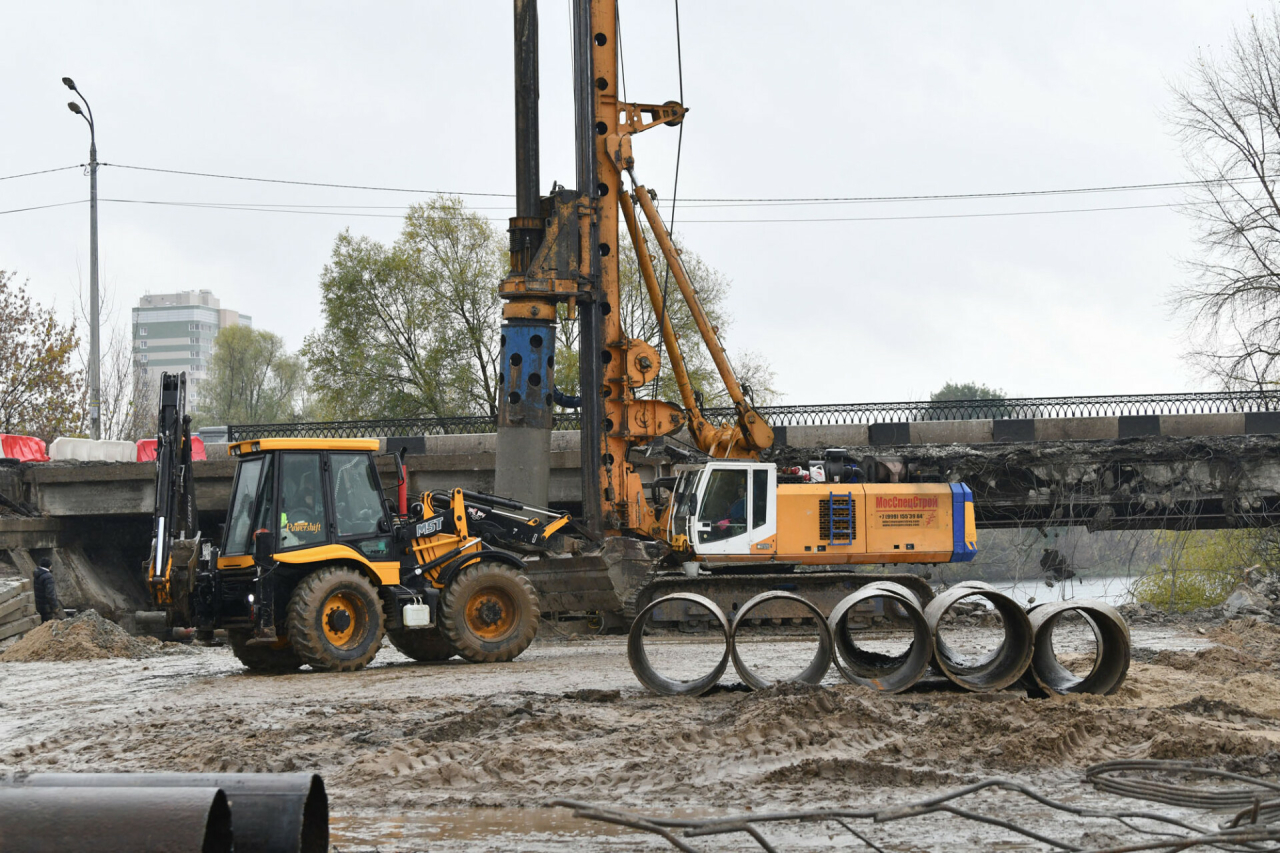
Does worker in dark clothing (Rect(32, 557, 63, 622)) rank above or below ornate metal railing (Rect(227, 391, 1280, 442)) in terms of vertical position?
below

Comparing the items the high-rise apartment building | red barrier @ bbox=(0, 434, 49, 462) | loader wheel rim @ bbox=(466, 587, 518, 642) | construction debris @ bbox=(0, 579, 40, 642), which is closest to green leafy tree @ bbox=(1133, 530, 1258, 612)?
loader wheel rim @ bbox=(466, 587, 518, 642)

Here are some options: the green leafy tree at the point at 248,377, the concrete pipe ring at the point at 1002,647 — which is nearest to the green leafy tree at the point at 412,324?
the concrete pipe ring at the point at 1002,647

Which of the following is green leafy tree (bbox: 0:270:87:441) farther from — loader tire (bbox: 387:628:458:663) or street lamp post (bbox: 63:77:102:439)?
loader tire (bbox: 387:628:458:663)

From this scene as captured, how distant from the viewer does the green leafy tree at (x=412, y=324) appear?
1492 inches

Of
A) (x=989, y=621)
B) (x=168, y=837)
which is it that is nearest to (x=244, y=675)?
(x=168, y=837)

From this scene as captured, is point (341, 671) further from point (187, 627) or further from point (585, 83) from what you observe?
point (585, 83)

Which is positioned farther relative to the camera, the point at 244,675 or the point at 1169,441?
the point at 1169,441

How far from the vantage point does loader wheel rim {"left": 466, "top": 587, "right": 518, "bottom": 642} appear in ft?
46.5

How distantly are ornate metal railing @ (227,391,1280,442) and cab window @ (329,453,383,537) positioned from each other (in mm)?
12476

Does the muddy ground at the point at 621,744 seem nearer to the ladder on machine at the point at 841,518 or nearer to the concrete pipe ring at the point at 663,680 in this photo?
the concrete pipe ring at the point at 663,680

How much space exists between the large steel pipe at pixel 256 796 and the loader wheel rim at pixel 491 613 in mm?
9295

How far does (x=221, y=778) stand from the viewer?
193 inches

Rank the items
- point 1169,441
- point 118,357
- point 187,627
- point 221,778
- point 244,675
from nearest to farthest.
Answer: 1. point 221,778
2. point 187,627
3. point 244,675
4. point 1169,441
5. point 118,357

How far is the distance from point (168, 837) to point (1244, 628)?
17026 mm
